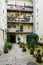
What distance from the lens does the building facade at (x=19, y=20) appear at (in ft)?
134

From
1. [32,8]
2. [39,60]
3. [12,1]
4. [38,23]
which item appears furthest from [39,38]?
[39,60]

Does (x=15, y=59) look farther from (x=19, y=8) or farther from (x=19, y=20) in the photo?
(x=19, y=8)

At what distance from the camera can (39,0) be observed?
34906 mm

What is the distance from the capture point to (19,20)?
40.6m

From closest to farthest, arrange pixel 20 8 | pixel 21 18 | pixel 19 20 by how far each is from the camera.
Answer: pixel 19 20 < pixel 21 18 < pixel 20 8

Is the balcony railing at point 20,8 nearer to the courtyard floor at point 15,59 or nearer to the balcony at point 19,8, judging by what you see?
the balcony at point 19,8

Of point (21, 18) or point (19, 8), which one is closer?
point (21, 18)

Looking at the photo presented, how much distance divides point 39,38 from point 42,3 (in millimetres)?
6922

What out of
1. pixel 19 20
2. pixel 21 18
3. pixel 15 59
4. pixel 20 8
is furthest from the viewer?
pixel 20 8

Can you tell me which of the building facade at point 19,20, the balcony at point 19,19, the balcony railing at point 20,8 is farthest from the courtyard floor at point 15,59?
the balcony railing at point 20,8

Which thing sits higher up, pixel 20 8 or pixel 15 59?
pixel 20 8

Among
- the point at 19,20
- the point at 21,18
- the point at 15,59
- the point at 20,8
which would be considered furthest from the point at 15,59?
the point at 20,8

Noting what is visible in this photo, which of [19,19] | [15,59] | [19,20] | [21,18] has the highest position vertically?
[21,18]

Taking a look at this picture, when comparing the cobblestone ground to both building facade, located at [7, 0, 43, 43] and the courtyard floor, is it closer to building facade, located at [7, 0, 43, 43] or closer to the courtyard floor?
the courtyard floor
